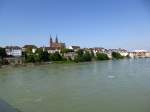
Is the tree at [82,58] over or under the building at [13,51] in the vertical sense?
under

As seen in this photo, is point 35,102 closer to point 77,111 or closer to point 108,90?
point 77,111

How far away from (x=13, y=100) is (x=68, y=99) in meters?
1.86

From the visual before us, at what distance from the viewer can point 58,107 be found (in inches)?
326

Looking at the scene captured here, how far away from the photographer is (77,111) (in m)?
7.71

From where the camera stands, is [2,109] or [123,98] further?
[123,98]

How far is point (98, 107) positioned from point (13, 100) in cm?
308

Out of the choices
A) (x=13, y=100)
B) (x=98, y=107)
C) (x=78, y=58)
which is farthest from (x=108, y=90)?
(x=78, y=58)

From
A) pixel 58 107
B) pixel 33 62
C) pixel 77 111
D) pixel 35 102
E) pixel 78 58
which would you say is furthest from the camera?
pixel 78 58

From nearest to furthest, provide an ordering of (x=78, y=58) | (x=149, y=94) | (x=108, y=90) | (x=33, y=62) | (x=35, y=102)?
(x=35, y=102) < (x=149, y=94) < (x=108, y=90) < (x=33, y=62) < (x=78, y=58)

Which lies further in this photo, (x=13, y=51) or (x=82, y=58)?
(x=13, y=51)

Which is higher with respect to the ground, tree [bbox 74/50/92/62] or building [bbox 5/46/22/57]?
building [bbox 5/46/22/57]

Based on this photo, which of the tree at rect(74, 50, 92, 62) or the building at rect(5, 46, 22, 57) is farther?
the building at rect(5, 46, 22, 57)

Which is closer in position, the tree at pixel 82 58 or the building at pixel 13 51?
the tree at pixel 82 58

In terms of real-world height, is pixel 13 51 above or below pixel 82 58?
above
